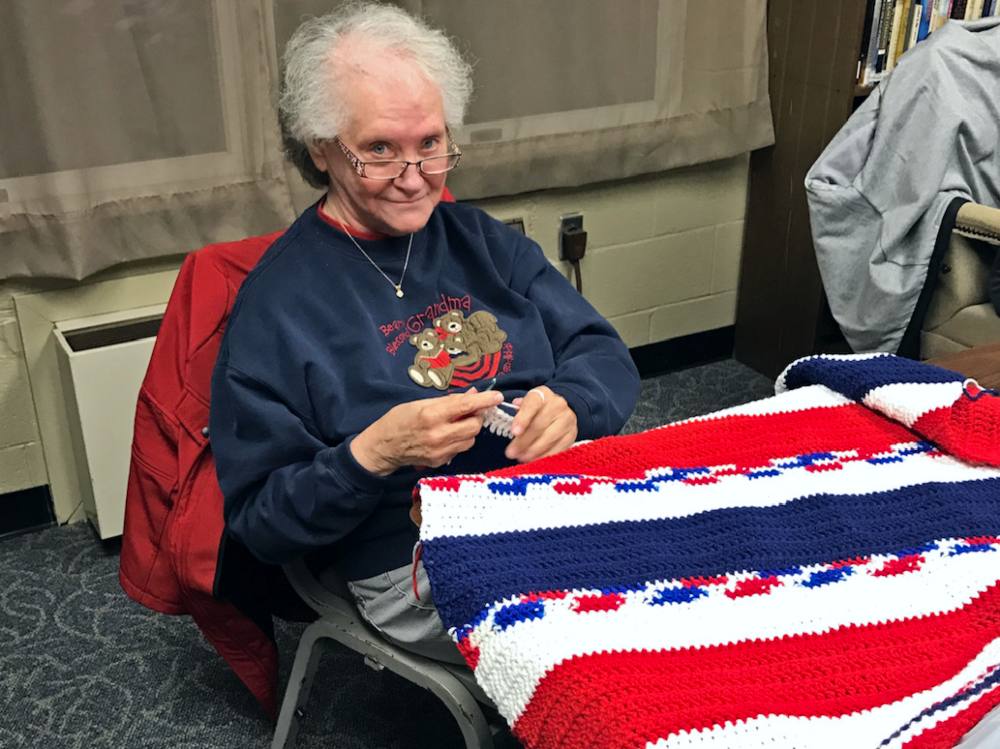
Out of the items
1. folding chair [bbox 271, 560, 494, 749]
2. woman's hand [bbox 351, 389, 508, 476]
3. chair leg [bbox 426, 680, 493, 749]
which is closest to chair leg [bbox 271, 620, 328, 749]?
folding chair [bbox 271, 560, 494, 749]

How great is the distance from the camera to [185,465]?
5.04 feet

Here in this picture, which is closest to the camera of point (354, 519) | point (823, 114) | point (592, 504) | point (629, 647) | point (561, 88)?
point (629, 647)

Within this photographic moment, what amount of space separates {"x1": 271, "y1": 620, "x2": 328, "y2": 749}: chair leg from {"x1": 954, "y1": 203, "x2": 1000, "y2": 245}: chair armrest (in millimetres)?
1702

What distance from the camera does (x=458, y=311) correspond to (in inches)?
61.7

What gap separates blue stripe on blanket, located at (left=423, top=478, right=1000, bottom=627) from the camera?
3.29 ft

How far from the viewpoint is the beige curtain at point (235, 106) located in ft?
7.17

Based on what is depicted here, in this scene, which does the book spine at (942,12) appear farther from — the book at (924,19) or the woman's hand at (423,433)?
the woman's hand at (423,433)

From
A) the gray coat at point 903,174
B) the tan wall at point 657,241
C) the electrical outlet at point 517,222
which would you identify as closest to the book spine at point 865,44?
the gray coat at point 903,174

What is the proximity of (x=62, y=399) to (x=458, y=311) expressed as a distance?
1.33m

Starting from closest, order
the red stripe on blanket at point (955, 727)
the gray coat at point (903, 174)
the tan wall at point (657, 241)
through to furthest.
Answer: the red stripe on blanket at point (955, 727)
the gray coat at point (903, 174)
the tan wall at point (657, 241)

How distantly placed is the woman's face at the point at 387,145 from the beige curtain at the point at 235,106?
2.98 ft

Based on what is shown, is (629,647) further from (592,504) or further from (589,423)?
(589,423)

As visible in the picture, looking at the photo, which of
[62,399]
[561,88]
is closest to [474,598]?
[62,399]

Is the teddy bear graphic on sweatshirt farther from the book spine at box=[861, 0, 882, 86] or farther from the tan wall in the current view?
the book spine at box=[861, 0, 882, 86]
